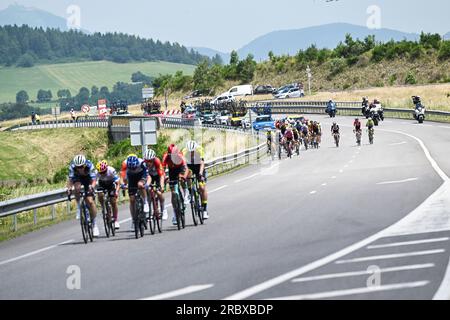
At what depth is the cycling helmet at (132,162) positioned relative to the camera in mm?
17328

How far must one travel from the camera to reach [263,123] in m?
68.3

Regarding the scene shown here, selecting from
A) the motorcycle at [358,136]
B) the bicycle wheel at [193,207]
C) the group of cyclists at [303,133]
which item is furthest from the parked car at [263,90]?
the bicycle wheel at [193,207]

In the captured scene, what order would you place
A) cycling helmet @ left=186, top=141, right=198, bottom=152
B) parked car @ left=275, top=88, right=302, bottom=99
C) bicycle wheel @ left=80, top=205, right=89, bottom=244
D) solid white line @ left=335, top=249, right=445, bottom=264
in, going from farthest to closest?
1. parked car @ left=275, top=88, right=302, bottom=99
2. cycling helmet @ left=186, top=141, right=198, bottom=152
3. bicycle wheel @ left=80, top=205, right=89, bottom=244
4. solid white line @ left=335, top=249, right=445, bottom=264

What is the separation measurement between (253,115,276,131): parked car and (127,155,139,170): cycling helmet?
4977 cm

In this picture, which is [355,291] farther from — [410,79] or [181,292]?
[410,79]

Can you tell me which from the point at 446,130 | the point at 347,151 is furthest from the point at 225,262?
the point at 446,130

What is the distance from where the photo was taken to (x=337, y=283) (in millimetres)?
10758

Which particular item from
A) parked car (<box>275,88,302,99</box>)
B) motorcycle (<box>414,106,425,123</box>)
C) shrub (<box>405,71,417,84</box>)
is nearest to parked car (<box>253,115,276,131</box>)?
motorcycle (<box>414,106,425,123</box>)

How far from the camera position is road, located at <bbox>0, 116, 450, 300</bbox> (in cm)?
1080

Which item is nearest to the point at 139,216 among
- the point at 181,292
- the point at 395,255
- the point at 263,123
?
the point at 395,255

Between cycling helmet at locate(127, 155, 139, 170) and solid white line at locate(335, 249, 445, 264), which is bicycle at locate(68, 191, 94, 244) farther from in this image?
solid white line at locate(335, 249, 445, 264)

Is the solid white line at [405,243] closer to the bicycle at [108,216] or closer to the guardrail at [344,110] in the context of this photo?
the bicycle at [108,216]
